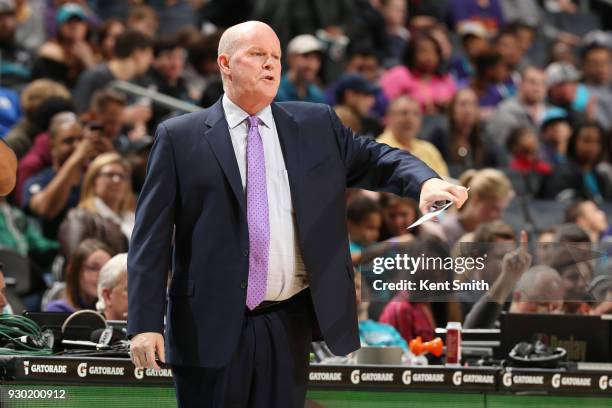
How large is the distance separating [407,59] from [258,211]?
836 cm

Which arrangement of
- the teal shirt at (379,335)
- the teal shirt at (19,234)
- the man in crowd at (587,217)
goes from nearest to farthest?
the teal shirt at (379,335), the teal shirt at (19,234), the man in crowd at (587,217)

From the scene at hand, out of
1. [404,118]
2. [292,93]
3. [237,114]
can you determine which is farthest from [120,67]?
[237,114]

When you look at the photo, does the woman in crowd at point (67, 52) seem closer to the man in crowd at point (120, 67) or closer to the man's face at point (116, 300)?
the man in crowd at point (120, 67)

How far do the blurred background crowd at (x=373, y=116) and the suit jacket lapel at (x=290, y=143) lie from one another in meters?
0.91

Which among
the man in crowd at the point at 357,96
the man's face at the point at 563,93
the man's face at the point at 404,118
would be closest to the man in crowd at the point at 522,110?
the man's face at the point at 563,93

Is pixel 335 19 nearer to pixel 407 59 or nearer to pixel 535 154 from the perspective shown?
pixel 407 59

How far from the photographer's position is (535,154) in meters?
11.2

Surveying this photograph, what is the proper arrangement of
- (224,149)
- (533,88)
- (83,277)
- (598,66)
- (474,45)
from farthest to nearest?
(598,66) → (474,45) → (533,88) → (83,277) → (224,149)

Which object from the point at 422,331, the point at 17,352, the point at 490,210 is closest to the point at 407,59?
the point at 490,210

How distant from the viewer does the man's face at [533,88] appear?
484 inches

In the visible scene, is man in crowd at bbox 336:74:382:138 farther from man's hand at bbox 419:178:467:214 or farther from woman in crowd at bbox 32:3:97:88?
man's hand at bbox 419:178:467:214

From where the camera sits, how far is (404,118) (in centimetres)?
989

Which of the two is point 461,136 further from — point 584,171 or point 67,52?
point 67,52

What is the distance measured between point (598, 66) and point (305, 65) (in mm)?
4154
